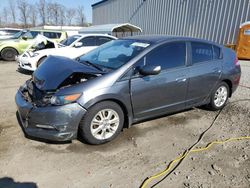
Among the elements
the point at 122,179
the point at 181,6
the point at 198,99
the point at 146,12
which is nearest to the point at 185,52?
the point at 198,99

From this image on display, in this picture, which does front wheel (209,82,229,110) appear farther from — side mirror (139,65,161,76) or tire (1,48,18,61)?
tire (1,48,18,61)

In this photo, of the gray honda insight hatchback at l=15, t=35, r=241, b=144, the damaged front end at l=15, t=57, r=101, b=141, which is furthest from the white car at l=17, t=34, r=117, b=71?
the damaged front end at l=15, t=57, r=101, b=141

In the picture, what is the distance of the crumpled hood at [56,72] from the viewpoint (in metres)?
3.32

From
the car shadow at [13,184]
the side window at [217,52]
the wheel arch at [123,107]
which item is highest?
the side window at [217,52]

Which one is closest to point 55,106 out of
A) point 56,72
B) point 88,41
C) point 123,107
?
point 56,72

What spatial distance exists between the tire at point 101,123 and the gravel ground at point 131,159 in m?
0.13

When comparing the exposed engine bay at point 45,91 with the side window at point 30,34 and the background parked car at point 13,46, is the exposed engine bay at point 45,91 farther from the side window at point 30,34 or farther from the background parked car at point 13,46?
the side window at point 30,34

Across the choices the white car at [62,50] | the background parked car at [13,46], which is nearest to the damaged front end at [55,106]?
the white car at [62,50]

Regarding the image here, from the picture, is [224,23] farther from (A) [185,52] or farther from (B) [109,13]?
(B) [109,13]

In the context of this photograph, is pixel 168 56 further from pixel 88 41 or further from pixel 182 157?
Result: pixel 88 41

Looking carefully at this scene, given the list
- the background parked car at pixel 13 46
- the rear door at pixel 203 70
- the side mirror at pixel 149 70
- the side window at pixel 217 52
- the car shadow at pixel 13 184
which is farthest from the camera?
the background parked car at pixel 13 46

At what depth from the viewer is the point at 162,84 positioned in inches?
147

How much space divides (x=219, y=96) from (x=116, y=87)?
258 centimetres

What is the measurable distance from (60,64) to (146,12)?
18.2 m
